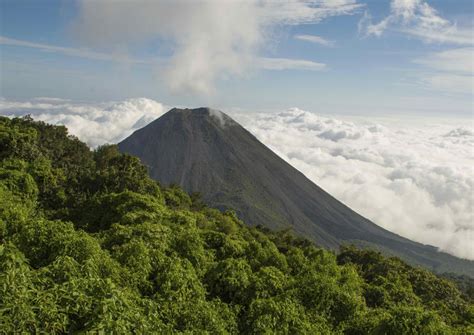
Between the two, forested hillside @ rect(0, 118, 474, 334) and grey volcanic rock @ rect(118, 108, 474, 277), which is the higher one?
grey volcanic rock @ rect(118, 108, 474, 277)

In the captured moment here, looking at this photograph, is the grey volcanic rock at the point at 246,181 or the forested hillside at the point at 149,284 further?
the grey volcanic rock at the point at 246,181

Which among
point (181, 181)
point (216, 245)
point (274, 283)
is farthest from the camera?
point (181, 181)

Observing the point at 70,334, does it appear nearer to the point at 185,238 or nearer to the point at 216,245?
the point at 185,238

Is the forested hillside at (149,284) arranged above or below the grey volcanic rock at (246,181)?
below

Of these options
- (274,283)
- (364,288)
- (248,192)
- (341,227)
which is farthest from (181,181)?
(274,283)

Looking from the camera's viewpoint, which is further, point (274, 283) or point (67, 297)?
point (274, 283)

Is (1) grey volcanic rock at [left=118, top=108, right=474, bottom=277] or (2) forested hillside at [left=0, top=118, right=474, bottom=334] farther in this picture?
(1) grey volcanic rock at [left=118, top=108, right=474, bottom=277]

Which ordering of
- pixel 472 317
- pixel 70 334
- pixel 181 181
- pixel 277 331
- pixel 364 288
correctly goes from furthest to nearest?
pixel 181 181, pixel 364 288, pixel 472 317, pixel 277 331, pixel 70 334

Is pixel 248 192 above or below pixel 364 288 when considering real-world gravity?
above
